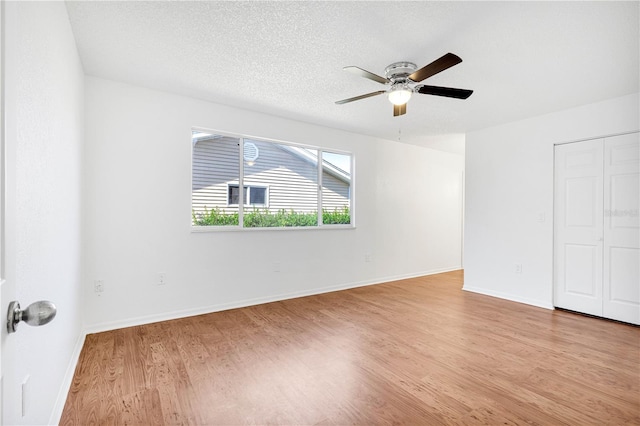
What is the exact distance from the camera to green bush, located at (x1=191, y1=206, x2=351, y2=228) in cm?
362

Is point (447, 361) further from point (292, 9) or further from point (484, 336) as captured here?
point (292, 9)

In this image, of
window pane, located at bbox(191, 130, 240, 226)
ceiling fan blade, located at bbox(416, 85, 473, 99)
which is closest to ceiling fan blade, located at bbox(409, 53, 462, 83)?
ceiling fan blade, located at bbox(416, 85, 473, 99)

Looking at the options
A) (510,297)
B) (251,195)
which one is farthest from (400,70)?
(510,297)

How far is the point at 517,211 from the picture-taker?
4145mm

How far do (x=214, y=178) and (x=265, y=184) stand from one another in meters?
0.69

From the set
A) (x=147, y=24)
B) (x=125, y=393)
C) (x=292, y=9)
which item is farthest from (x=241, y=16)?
(x=125, y=393)

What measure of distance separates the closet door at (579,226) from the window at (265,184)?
285 cm

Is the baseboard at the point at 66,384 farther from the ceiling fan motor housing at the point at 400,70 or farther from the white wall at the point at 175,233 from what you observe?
the ceiling fan motor housing at the point at 400,70

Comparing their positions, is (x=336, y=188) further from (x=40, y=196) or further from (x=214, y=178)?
(x=40, y=196)

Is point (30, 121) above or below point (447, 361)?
above

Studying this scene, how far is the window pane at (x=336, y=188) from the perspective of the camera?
4.68 m

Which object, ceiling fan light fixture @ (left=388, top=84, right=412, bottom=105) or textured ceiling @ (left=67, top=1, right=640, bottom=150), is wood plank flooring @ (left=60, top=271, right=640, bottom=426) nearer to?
ceiling fan light fixture @ (left=388, top=84, right=412, bottom=105)

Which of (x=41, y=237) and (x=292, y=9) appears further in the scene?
(x=292, y=9)

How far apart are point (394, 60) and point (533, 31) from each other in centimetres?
98
